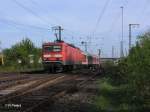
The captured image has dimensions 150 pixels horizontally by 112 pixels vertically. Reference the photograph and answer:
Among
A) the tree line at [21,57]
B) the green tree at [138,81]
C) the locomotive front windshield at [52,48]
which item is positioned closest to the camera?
the green tree at [138,81]

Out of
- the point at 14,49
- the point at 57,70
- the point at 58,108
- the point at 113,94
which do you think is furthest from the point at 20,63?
the point at 58,108

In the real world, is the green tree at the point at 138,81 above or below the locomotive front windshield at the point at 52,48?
below

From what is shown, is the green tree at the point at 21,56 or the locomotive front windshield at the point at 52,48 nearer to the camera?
the locomotive front windshield at the point at 52,48

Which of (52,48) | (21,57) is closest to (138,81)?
(52,48)

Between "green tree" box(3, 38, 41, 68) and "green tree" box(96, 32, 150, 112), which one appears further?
"green tree" box(3, 38, 41, 68)

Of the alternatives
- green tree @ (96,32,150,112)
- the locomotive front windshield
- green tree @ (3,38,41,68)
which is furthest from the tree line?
green tree @ (96,32,150,112)

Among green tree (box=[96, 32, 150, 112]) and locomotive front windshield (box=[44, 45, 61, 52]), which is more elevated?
locomotive front windshield (box=[44, 45, 61, 52])

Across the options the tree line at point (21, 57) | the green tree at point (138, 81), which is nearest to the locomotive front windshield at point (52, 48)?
the green tree at point (138, 81)

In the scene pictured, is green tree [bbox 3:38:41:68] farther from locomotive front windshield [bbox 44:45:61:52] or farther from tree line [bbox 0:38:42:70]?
locomotive front windshield [bbox 44:45:61:52]

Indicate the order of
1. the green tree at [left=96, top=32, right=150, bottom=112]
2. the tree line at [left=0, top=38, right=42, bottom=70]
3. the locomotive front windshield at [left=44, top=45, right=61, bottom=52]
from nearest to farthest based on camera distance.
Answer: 1. the green tree at [left=96, top=32, right=150, bottom=112]
2. the locomotive front windshield at [left=44, top=45, right=61, bottom=52]
3. the tree line at [left=0, top=38, right=42, bottom=70]

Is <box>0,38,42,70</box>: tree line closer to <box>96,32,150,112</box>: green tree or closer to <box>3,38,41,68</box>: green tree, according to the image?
<box>3,38,41,68</box>: green tree

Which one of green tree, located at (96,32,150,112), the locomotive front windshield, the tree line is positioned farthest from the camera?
the tree line

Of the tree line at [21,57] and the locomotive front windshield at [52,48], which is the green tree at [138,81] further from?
the tree line at [21,57]

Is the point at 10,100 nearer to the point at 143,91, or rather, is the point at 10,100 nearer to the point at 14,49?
the point at 143,91
